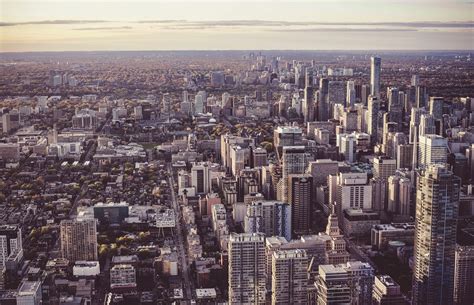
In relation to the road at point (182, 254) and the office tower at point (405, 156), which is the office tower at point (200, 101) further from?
the road at point (182, 254)

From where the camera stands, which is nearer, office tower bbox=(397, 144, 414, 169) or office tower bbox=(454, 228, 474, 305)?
office tower bbox=(454, 228, 474, 305)

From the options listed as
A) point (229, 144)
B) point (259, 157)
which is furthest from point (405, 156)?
point (229, 144)

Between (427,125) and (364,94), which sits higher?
(364,94)

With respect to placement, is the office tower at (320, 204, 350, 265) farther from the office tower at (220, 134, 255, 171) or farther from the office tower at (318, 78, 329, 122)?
the office tower at (318, 78, 329, 122)

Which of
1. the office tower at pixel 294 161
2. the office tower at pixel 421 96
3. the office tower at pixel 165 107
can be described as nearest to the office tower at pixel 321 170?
the office tower at pixel 294 161

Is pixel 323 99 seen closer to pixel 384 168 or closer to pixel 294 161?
pixel 384 168

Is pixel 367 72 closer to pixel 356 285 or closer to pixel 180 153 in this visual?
pixel 180 153

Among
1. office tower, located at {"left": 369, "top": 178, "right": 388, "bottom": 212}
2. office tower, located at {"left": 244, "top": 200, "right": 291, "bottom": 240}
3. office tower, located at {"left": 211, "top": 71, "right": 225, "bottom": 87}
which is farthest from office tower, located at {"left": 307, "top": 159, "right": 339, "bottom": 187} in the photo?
office tower, located at {"left": 211, "top": 71, "right": 225, "bottom": 87}

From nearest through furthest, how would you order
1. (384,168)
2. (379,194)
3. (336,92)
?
(379,194) < (384,168) < (336,92)
